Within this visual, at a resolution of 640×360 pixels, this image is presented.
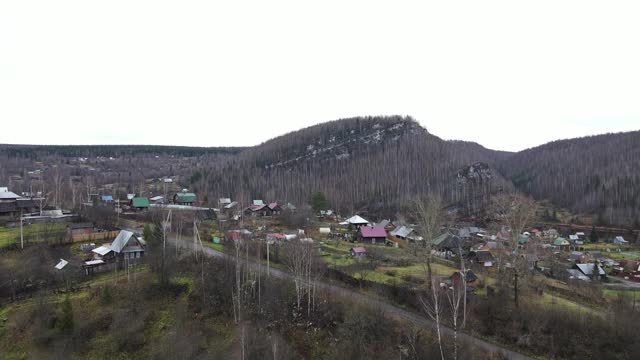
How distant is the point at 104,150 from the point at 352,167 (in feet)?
400

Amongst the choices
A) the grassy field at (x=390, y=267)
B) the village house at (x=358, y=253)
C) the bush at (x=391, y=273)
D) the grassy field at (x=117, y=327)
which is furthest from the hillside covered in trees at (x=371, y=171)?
the bush at (x=391, y=273)

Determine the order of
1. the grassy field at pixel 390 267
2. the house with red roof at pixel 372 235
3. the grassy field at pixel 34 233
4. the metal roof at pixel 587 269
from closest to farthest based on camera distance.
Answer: the grassy field at pixel 390 267, the grassy field at pixel 34 233, the metal roof at pixel 587 269, the house with red roof at pixel 372 235

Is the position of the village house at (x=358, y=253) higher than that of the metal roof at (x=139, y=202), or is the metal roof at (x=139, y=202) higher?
the metal roof at (x=139, y=202)

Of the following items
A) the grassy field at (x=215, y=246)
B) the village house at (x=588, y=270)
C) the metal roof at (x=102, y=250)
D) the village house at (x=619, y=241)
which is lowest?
the village house at (x=619, y=241)

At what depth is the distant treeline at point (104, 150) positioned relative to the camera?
479 feet

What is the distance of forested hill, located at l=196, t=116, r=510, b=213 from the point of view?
8619 cm

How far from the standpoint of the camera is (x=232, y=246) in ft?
90.7

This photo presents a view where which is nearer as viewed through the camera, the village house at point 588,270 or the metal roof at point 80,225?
the village house at point 588,270

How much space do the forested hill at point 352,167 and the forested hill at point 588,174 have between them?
14464 mm

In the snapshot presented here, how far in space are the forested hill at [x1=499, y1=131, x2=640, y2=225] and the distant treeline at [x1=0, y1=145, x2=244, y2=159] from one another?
131m

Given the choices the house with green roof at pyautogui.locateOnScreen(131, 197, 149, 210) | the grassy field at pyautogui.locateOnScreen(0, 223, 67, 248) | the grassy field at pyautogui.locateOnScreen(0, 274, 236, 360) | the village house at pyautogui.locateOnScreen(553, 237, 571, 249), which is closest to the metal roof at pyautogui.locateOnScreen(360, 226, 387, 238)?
the grassy field at pyautogui.locateOnScreen(0, 274, 236, 360)

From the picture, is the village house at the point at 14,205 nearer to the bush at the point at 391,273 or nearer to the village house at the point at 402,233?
the bush at the point at 391,273

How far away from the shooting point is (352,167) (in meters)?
109

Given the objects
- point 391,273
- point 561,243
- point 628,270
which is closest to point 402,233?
point 391,273
